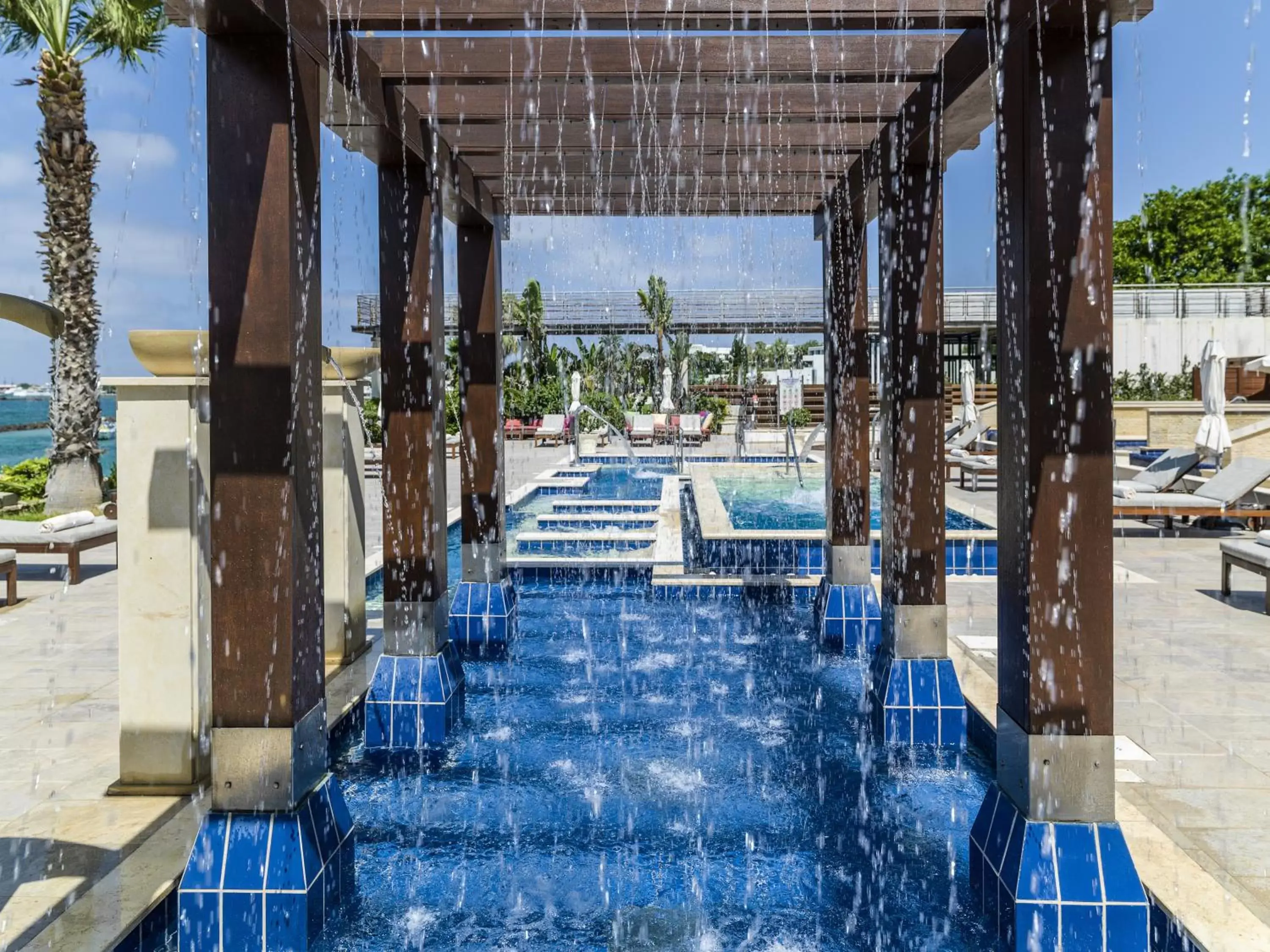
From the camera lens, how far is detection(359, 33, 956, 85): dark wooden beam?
13.9 ft

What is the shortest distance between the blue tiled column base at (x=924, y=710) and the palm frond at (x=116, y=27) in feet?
40.8

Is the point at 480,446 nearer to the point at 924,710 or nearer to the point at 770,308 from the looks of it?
the point at 924,710

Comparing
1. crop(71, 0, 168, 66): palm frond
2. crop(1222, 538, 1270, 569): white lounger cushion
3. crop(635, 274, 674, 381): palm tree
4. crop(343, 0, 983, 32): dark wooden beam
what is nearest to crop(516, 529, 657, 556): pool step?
crop(1222, 538, 1270, 569): white lounger cushion

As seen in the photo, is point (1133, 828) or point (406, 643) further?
point (406, 643)

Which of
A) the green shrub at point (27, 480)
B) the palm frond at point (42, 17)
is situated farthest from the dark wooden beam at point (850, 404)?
the green shrub at point (27, 480)

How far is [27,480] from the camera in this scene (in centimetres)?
1453

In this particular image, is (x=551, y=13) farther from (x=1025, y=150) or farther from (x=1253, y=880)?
(x=1253, y=880)

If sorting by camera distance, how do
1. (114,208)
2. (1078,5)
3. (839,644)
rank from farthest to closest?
(114,208)
(839,644)
(1078,5)

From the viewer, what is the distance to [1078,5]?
2.88 m

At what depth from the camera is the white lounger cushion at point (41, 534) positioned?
341 inches

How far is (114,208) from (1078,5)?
14.0 m

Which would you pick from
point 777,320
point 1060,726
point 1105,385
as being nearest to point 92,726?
point 1060,726

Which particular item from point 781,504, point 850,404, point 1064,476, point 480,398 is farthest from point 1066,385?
point 781,504

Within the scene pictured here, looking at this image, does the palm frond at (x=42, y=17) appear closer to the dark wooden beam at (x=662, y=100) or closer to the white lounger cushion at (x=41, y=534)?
the white lounger cushion at (x=41, y=534)
